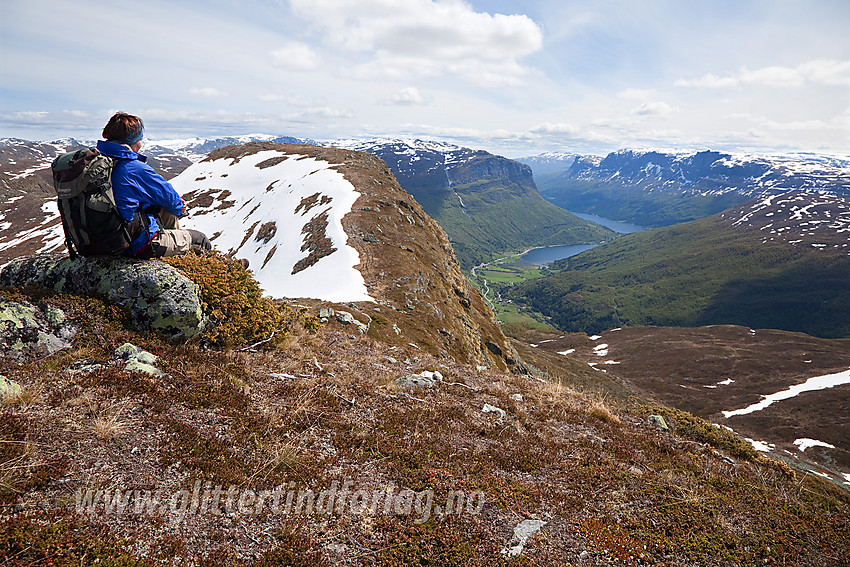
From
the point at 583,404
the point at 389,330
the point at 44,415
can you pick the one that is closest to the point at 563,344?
the point at 389,330

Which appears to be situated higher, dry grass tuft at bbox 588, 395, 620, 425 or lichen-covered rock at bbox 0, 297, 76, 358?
lichen-covered rock at bbox 0, 297, 76, 358

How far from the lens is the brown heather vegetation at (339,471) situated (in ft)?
15.6

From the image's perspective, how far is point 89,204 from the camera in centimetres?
783

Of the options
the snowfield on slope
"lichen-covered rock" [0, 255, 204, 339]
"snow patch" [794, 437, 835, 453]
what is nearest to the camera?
"lichen-covered rock" [0, 255, 204, 339]

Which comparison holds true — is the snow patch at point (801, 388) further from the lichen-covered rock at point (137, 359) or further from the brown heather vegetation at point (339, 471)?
the lichen-covered rock at point (137, 359)

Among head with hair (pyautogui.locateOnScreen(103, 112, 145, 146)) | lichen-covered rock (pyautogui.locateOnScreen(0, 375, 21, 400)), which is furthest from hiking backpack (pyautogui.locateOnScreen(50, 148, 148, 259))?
lichen-covered rock (pyautogui.locateOnScreen(0, 375, 21, 400))

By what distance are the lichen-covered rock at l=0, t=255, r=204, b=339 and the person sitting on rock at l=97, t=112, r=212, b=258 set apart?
1.70 feet

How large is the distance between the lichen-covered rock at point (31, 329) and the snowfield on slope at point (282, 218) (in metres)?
28.7

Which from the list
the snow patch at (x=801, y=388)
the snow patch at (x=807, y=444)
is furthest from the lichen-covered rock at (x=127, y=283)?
the snow patch at (x=801, y=388)

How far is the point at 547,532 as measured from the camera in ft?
20.3

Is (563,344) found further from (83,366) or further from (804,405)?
(83,366)

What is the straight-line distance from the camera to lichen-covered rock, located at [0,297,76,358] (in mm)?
7402

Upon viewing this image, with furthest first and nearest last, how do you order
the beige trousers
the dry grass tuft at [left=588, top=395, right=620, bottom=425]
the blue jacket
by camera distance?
the dry grass tuft at [left=588, top=395, right=620, bottom=425], the beige trousers, the blue jacket

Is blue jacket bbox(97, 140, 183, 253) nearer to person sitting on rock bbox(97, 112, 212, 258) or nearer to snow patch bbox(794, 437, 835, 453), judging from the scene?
person sitting on rock bbox(97, 112, 212, 258)
